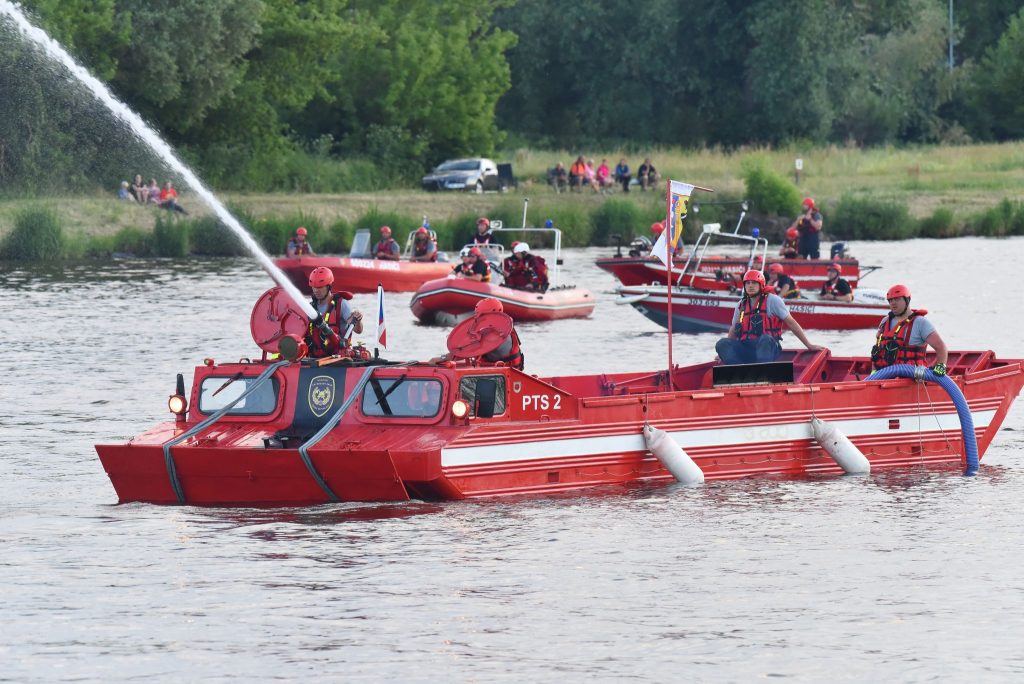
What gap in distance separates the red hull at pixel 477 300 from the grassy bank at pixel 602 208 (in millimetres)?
17856

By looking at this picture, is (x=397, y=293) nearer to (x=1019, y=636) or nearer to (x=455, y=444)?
(x=455, y=444)

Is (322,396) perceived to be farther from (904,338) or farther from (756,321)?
(904,338)

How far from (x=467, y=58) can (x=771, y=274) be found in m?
50.3

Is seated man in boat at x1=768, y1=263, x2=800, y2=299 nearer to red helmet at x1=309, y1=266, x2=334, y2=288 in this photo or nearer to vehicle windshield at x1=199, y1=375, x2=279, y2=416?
red helmet at x1=309, y1=266, x2=334, y2=288

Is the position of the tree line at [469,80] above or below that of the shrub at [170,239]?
above

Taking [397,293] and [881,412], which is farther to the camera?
[397,293]

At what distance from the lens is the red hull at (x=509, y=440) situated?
18.0 metres

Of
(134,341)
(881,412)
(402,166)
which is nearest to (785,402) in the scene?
(881,412)

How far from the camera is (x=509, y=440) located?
61.0 feet

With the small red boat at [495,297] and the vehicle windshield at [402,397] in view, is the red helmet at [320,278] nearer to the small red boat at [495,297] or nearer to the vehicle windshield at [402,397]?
the vehicle windshield at [402,397]

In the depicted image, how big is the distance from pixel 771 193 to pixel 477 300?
1136 inches

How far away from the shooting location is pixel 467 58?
8319 centimetres

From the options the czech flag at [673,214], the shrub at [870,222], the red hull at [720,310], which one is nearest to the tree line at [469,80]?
the shrub at [870,222]

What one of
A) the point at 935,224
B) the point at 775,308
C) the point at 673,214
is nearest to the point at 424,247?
the point at 673,214
